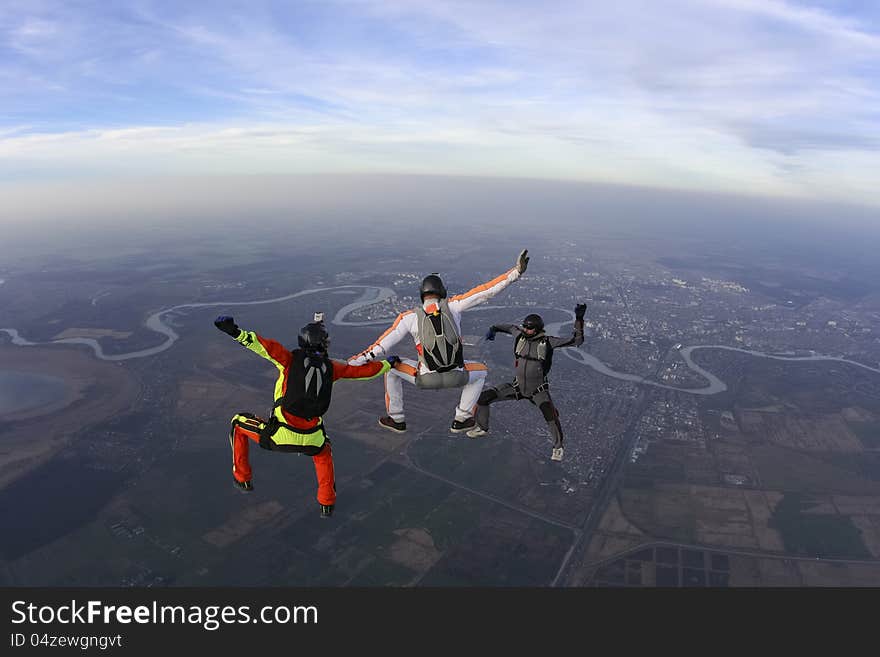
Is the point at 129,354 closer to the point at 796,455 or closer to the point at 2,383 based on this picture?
the point at 2,383

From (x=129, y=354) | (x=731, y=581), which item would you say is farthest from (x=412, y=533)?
(x=129, y=354)

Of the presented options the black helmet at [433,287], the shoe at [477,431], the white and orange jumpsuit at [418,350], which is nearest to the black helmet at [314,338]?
the white and orange jumpsuit at [418,350]

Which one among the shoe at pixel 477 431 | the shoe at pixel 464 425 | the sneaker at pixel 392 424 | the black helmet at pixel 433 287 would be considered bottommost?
the shoe at pixel 477 431

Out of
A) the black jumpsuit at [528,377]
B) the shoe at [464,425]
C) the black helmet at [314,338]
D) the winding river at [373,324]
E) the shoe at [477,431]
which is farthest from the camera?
the winding river at [373,324]

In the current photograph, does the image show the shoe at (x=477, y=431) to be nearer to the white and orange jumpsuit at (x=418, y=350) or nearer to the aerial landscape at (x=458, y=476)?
the white and orange jumpsuit at (x=418, y=350)

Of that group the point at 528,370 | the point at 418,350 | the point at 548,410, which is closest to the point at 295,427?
the point at 418,350

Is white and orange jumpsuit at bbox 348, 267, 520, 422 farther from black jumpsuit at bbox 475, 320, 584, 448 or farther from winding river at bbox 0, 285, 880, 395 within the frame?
winding river at bbox 0, 285, 880, 395
